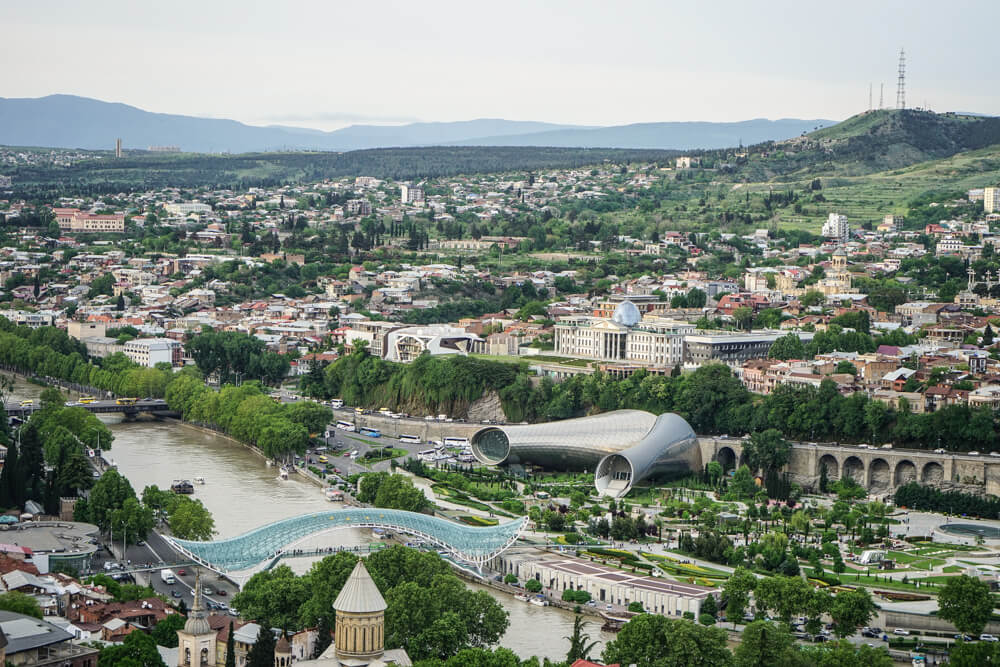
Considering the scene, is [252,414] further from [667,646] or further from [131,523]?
[667,646]

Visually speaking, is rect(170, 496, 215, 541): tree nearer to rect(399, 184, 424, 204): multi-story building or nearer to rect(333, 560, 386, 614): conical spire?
rect(333, 560, 386, 614): conical spire

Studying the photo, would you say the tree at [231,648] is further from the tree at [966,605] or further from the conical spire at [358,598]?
the tree at [966,605]

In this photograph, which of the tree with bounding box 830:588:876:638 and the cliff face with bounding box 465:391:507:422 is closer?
the tree with bounding box 830:588:876:638

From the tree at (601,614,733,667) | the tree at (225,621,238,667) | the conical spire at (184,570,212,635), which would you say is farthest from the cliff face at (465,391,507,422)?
the conical spire at (184,570,212,635)

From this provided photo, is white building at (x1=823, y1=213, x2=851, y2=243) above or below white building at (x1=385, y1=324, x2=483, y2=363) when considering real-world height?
above

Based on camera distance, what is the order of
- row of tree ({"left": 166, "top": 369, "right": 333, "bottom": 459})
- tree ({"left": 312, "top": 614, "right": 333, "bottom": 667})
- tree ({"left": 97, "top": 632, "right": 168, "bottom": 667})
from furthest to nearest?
row of tree ({"left": 166, "top": 369, "right": 333, "bottom": 459})
tree ({"left": 312, "top": 614, "right": 333, "bottom": 667})
tree ({"left": 97, "top": 632, "right": 168, "bottom": 667})

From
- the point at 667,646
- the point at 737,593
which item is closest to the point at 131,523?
the point at 737,593
